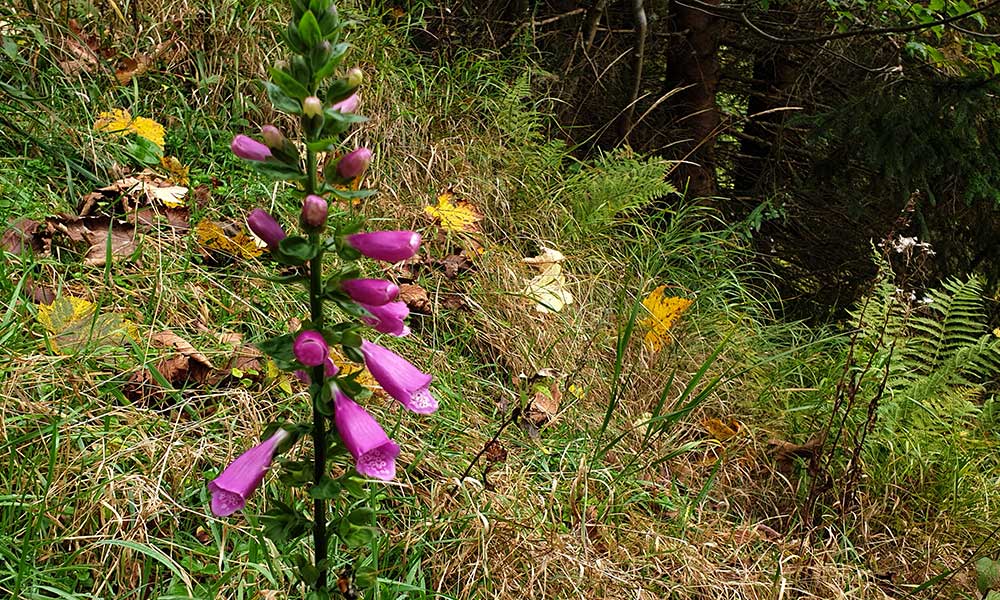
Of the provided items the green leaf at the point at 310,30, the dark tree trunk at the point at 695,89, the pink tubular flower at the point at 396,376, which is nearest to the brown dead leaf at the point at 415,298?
the pink tubular flower at the point at 396,376

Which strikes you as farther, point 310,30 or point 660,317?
point 660,317

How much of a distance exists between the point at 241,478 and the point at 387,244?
1.40 ft

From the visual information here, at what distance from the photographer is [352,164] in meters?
1.18

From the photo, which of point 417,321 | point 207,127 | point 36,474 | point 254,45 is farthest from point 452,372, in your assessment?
point 254,45

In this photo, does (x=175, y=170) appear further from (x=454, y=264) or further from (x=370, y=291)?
(x=370, y=291)

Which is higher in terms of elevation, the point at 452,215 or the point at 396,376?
the point at 396,376

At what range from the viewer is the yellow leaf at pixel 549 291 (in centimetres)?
343

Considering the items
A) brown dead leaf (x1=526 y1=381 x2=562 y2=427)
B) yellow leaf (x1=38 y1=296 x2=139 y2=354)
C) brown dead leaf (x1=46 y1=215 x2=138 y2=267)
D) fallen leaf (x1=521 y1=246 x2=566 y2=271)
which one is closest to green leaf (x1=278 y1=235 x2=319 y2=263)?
yellow leaf (x1=38 y1=296 x2=139 y2=354)

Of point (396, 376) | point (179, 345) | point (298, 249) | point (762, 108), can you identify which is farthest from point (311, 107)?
point (762, 108)

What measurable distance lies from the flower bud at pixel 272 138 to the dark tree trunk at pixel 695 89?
14.4 ft

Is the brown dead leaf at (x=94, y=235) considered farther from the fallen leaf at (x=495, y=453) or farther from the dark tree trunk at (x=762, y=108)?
the dark tree trunk at (x=762, y=108)

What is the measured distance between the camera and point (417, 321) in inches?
124

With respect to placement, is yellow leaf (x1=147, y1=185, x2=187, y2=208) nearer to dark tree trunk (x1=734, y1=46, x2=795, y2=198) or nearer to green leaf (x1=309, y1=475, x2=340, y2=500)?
green leaf (x1=309, y1=475, x2=340, y2=500)

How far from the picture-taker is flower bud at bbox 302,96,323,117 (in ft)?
3.62
